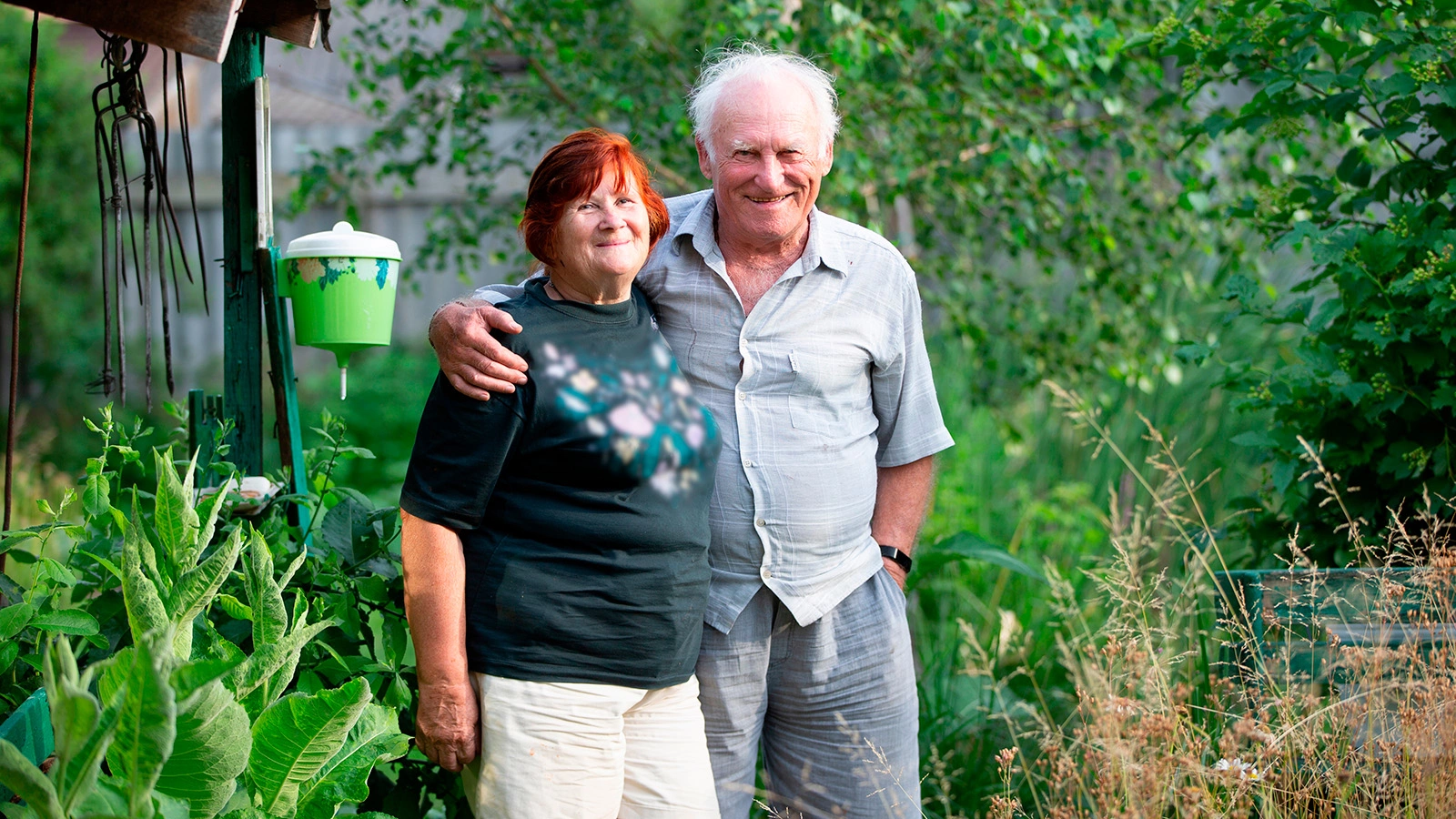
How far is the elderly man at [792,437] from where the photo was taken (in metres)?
A: 2.06

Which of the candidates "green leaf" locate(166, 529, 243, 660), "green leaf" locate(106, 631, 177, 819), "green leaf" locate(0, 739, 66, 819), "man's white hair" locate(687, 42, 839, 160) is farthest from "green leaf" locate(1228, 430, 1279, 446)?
"green leaf" locate(0, 739, 66, 819)

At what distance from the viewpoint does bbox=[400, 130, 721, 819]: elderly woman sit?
1.77 metres

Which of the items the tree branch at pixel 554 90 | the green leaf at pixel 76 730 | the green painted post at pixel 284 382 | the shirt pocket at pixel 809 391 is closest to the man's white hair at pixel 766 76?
the shirt pocket at pixel 809 391

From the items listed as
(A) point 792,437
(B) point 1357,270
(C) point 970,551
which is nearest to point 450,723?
(A) point 792,437

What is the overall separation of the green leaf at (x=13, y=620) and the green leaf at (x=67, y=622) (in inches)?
0.7

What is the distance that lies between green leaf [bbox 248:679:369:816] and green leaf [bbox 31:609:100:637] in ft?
1.59

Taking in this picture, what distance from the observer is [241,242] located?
7.50ft

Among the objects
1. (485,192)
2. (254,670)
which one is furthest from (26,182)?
(485,192)

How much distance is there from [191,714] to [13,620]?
0.65m

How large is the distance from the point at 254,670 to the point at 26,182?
113cm

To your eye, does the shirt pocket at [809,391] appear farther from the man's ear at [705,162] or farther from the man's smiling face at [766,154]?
the man's ear at [705,162]

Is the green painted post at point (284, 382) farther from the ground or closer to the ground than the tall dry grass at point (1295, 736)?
farther from the ground

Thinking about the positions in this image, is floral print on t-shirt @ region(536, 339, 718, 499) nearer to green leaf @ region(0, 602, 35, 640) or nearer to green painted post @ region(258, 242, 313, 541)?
green painted post @ region(258, 242, 313, 541)

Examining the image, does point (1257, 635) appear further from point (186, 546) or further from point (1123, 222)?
point (1123, 222)
